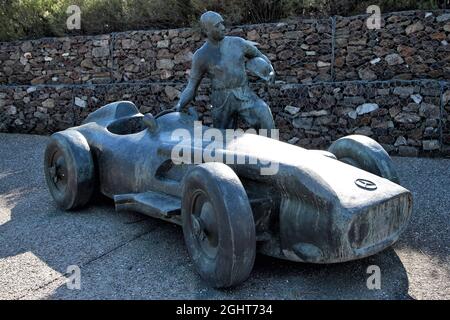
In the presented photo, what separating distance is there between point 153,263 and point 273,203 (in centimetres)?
101

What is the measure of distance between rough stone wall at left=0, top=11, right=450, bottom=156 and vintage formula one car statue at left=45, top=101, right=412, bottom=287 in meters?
3.11

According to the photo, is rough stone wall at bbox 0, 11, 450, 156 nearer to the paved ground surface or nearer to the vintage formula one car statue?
the paved ground surface

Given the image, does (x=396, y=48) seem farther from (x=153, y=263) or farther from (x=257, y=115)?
(x=153, y=263)

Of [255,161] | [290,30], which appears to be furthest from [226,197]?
[290,30]

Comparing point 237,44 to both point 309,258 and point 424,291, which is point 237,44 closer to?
point 309,258

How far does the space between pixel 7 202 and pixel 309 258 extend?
12.2ft

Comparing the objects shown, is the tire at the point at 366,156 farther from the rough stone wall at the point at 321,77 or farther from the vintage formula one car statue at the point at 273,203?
the rough stone wall at the point at 321,77

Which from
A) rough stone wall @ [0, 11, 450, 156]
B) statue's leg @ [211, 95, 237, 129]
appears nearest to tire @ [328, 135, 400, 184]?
statue's leg @ [211, 95, 237, 129]

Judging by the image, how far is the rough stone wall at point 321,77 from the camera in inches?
257

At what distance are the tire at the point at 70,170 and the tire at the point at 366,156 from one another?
7.38 ft

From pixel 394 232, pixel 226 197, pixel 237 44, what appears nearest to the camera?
pixel 226 197

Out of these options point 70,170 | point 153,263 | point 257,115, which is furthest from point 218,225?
point 70,170

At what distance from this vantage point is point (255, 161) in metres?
3.16

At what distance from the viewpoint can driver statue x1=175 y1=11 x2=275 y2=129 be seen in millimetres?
4242
